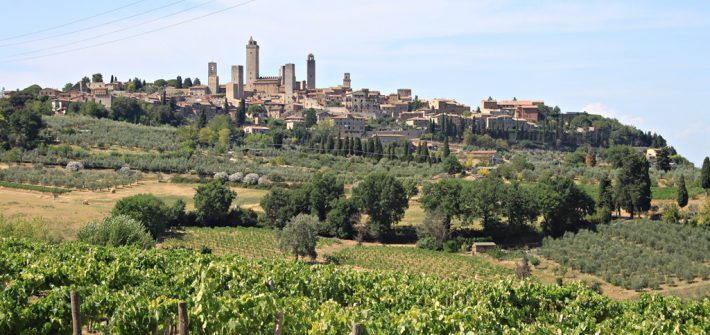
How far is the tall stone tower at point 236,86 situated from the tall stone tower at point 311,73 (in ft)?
52.9

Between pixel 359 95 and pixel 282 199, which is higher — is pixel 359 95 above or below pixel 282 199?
above

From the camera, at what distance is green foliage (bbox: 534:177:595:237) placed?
141ft

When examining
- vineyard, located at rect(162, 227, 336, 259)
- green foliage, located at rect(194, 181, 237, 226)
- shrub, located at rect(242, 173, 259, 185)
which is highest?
shrub, located at rect(242, 173, 259, 185)

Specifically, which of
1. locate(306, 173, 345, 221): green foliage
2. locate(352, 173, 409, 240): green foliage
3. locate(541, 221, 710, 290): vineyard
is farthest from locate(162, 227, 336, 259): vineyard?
locate(541, 221, 710, 290): vineyard

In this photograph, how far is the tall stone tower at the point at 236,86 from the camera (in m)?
129

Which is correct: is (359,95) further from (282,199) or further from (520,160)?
(282,199)

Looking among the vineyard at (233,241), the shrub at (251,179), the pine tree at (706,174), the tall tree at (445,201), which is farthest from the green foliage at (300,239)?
the pine tree at (706,174)

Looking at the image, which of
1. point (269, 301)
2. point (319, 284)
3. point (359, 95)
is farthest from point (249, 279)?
point (359, 95)

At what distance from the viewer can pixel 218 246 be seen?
3659cm

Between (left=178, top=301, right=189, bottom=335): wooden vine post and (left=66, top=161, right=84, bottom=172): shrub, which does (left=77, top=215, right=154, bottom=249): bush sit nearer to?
(left=178, top=301, right=189, bottom=335): wooden vine post

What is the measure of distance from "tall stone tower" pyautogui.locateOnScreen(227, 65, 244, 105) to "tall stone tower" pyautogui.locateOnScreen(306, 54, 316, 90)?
52.9ft

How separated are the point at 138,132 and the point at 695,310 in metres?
67.1

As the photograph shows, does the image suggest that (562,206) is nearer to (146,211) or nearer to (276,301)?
(146,211)

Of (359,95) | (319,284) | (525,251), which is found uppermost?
(359,95)
